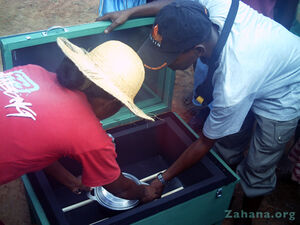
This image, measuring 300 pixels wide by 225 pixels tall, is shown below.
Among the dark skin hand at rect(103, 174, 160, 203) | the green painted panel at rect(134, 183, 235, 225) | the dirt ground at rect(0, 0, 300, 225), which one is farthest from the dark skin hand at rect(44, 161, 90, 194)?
the dirt ground at rect(0, 0, 300, 225)

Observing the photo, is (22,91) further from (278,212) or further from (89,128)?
(278,212)

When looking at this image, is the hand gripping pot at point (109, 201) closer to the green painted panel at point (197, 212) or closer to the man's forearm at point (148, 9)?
the green painted panel at point (197, 212)

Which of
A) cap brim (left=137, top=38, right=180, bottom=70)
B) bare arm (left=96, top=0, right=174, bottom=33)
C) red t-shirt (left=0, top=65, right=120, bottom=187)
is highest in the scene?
bare arm (left=96, top=0, right=174, bottom=33)

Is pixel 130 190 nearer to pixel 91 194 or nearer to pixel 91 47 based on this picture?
pixel 91 194

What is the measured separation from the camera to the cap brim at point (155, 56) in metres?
1.48

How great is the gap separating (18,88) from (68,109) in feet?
0.75

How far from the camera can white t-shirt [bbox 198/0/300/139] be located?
4.69 feet

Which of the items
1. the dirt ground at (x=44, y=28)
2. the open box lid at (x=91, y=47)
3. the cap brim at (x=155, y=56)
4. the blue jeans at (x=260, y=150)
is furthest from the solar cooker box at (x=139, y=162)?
the dirt ground at (x=44, y=28)

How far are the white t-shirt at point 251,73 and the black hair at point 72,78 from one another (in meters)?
0.56

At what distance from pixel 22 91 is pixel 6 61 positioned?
0.41 meters

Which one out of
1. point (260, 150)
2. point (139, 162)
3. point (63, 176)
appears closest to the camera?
point (63, 176)

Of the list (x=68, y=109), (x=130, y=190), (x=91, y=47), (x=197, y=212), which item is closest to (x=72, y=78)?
(x=68, y=109)

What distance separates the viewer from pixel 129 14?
1.66 meters

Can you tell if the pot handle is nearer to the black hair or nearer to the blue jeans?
the black hair
